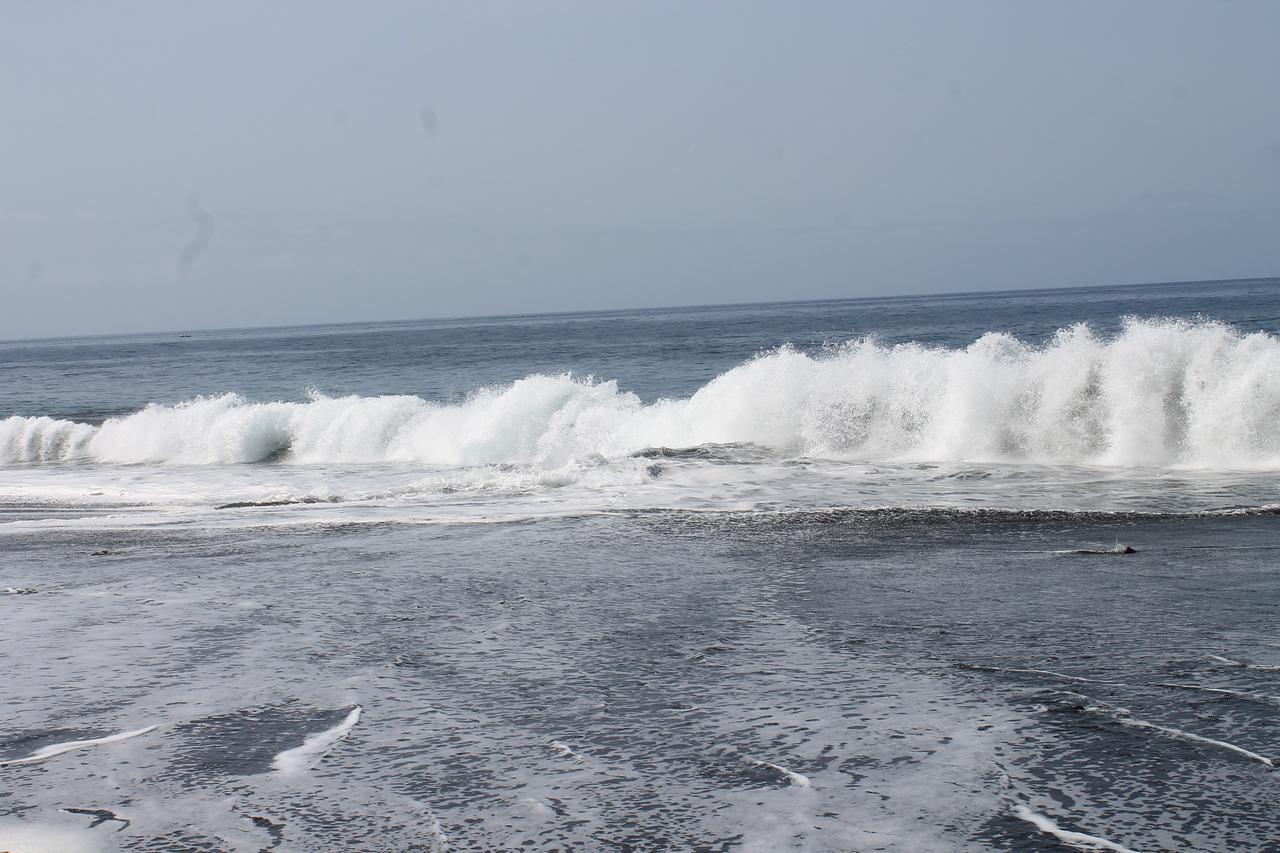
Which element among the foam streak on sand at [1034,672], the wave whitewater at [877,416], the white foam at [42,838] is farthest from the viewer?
the wave whitewater at [877,416]

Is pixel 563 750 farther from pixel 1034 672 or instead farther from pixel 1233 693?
pixel 1233 693

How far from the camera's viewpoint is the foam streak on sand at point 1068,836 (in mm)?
3307

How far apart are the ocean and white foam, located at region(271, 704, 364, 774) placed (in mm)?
23

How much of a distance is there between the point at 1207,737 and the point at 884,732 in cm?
114

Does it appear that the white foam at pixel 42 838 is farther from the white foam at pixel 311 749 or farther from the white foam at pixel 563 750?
the white foam at pixel 563 750

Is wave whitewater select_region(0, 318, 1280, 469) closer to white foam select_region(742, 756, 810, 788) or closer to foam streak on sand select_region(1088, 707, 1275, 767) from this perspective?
foam streak on sand select_region(1088, 707, 1275, 767)

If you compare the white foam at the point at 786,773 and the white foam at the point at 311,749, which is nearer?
the white foam at the point at 786,773

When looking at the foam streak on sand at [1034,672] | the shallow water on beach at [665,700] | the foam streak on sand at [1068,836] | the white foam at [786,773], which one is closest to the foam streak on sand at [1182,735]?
the shallow water on beach at [665,700]

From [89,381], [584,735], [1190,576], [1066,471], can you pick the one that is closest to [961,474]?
[1066,471]

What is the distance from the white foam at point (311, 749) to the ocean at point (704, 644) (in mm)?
23

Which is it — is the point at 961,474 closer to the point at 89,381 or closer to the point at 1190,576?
the point at 1190,576

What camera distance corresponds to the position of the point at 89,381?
5466 cm

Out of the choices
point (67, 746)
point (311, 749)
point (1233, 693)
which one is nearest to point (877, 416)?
point (1233, 693)

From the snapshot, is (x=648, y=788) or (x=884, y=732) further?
(x=884, y=732)
